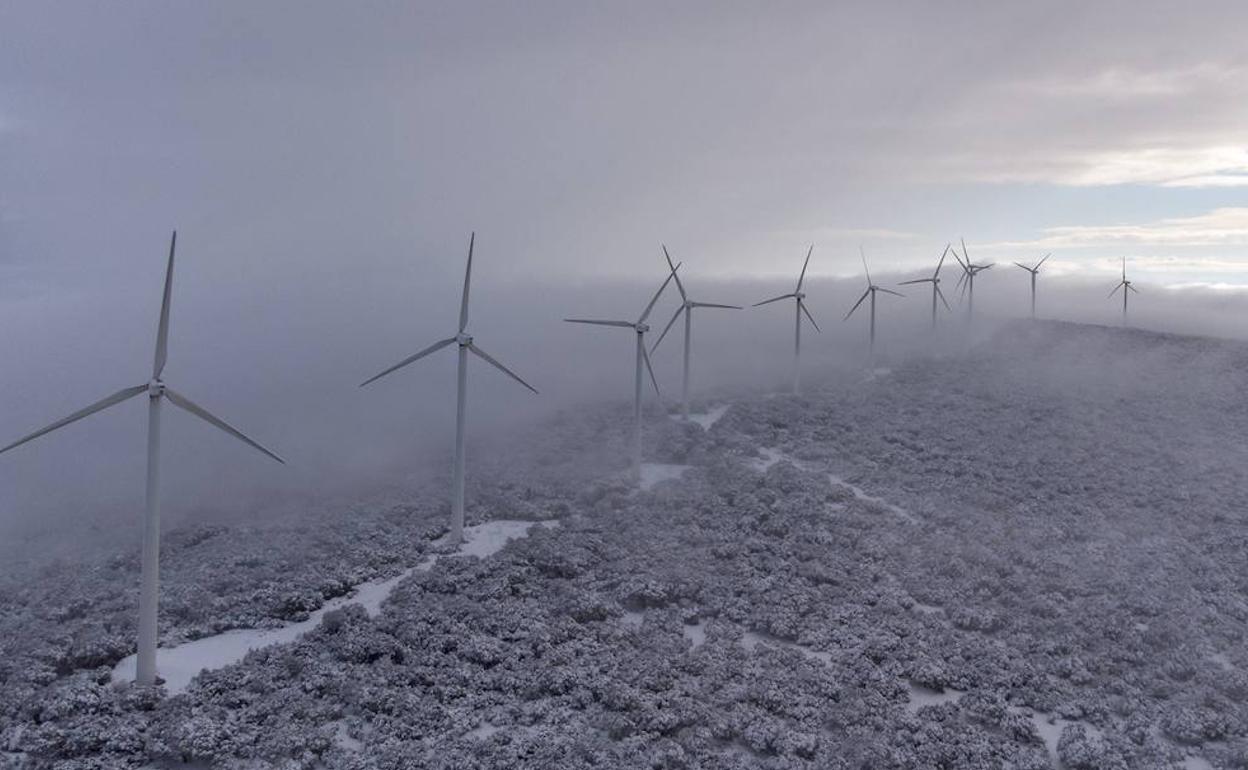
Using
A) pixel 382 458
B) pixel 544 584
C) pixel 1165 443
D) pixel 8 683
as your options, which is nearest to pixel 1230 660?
pixel 544 584

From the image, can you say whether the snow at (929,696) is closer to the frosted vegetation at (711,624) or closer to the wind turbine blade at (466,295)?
the frosted vegetation at (711,624)

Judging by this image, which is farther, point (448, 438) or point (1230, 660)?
point (448, 438)

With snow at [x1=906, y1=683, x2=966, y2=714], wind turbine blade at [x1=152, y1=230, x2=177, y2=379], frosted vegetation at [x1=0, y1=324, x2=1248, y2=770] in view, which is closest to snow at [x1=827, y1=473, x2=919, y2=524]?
frosted vegetation at [x1=0, y1=324, x2=1248, y2=770]

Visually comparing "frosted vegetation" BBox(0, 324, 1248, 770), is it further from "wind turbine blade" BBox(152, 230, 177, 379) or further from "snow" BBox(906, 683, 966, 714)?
"wind turbine blade" BBox(152, 230, 177, 379)

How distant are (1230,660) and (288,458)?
84.1 m

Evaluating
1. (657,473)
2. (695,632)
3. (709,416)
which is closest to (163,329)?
(695,632)

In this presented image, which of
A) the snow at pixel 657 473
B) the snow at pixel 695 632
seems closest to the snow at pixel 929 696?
the snow at pixel 695 632

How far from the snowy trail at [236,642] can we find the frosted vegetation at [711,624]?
0.51 metres

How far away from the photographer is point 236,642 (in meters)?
44.1

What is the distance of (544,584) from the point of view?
169 ft

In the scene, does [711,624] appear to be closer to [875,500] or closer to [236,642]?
[236,642]

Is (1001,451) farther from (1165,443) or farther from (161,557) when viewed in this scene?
(161,557)

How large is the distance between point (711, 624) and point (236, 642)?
24.6 meters

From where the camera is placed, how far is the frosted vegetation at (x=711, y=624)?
35.9 meters
